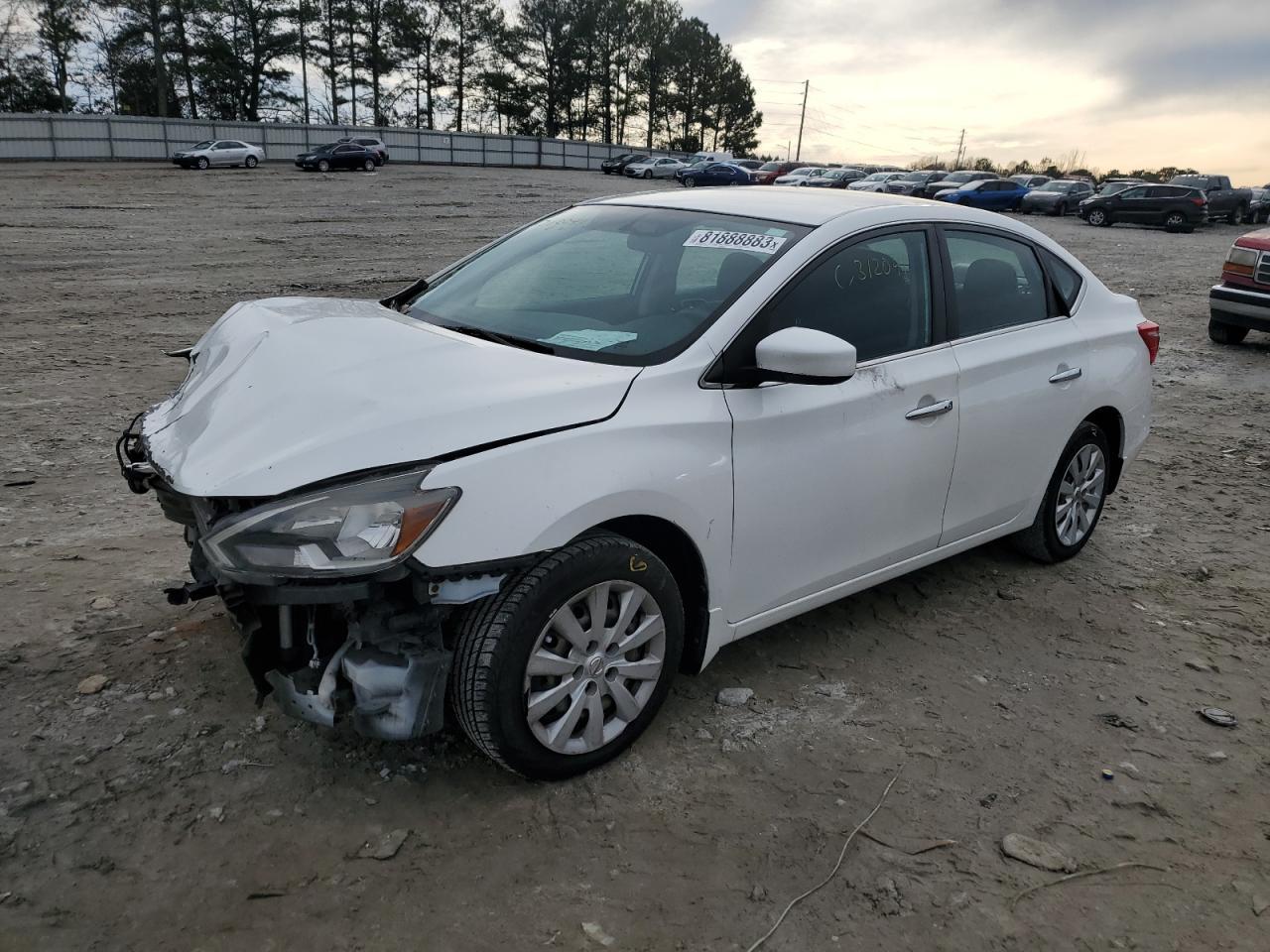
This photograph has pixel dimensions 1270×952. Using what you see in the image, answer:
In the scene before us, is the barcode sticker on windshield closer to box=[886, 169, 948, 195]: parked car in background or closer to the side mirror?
the side mirror

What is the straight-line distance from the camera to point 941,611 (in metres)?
4.39

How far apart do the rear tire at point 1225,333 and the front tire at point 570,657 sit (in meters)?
10.9

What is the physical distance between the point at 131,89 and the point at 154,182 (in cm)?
3411

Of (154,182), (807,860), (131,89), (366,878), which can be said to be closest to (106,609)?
(366,878)

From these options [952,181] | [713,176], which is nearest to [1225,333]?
[952,181]

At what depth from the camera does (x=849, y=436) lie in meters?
3.44

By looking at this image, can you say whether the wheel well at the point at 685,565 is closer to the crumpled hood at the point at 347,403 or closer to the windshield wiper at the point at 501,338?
the crumpled hood at the point at 347,403

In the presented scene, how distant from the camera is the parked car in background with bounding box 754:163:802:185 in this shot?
1879 inches

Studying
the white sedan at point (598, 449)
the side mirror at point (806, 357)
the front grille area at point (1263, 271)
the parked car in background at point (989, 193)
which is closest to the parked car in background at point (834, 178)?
the parked car in background at point (989, 193)

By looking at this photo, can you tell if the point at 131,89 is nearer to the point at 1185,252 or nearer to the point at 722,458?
the point at 1185,252

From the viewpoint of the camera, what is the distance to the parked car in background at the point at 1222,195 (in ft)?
114

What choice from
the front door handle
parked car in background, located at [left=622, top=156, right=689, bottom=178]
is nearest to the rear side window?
the front door handle

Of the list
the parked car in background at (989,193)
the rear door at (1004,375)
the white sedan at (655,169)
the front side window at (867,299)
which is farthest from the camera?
the white sedan at (655,169)

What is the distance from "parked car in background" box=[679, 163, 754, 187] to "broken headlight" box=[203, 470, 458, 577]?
43757 mm
